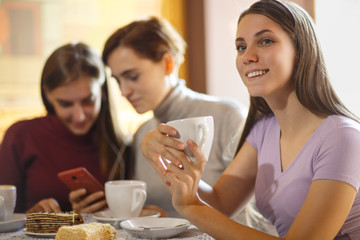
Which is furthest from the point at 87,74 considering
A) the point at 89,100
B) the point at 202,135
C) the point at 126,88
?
the point at 202,135

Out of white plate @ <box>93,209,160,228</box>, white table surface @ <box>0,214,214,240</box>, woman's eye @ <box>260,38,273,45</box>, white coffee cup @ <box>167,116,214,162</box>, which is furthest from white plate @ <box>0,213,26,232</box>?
woman's eye @ <box>260,38,273,45</box>

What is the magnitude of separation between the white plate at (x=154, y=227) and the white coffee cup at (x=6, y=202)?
310 mm

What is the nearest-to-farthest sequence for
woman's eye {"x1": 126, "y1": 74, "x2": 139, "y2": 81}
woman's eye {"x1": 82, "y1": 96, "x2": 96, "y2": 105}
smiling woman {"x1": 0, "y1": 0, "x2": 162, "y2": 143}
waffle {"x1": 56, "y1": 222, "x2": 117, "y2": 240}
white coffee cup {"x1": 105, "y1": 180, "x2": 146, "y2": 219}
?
waffle {"x1": 56, "y1": 222, "x2": 117, "y2": 240}, white coffee cup {"x1": 105, "y1": 180, "x2": 146, "y2": 219}, woman's eye {"x1": 126, "y1": 74, "x2": 139, "y2": 81}, woman's eye {"x1": 82, "y1": 96, "x2": 96, "y2": 105}, smiling woman {"x1": 0, "y1": 0, "x2": 162, "y2": 143}

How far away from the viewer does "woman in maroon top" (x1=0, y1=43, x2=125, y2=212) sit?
73.8 inches

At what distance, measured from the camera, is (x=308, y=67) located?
1.07 meters

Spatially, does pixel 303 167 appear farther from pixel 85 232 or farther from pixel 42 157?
pixel 42 157

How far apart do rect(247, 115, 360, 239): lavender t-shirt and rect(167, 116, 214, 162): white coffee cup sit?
0.26 meters

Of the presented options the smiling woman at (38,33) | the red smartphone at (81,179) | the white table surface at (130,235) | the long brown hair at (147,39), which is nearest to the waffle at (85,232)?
the white table surface at (130,235)

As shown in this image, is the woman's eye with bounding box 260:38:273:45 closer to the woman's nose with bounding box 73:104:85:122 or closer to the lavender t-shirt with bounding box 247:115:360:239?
the lavender t-shirt with bounding box 247:115:360:239

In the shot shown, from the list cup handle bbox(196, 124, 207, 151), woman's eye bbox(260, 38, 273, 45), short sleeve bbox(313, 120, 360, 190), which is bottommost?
short sleeve bbox(313, 120, 360, 190)

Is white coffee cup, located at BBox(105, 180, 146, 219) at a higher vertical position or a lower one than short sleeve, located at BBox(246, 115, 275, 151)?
lower

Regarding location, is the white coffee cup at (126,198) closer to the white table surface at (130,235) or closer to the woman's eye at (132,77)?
the white table surface at (130,235)

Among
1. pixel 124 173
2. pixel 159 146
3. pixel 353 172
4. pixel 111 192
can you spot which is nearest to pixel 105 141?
pixel 124 173

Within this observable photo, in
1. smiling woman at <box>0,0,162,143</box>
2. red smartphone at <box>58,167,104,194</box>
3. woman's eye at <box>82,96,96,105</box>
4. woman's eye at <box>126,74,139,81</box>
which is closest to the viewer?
red smartphone at <box>58,167,104,194</box>
